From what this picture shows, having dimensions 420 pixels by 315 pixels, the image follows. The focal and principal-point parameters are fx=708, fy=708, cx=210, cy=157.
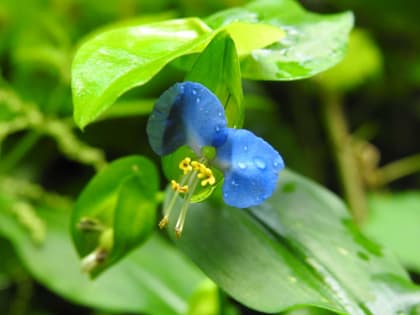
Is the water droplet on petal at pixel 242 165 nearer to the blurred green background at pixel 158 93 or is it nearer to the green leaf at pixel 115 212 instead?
the green leaf at pixel 115 212

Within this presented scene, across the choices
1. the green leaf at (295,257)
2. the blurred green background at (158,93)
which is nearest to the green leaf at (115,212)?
the green leaf at (295,257)

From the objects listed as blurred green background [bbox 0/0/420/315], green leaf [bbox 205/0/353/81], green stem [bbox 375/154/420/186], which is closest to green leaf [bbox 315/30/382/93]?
blurred green background [bbox 0/0/420/315]

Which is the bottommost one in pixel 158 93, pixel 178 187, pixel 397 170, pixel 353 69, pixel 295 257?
pixel 397 170

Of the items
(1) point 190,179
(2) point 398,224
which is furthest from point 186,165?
(2) point 398,224

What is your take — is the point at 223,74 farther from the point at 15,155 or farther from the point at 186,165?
the point at 15,155

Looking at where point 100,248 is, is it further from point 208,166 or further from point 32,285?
point 32,285

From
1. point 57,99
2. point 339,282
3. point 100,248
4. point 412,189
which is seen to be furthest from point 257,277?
point 412,189
